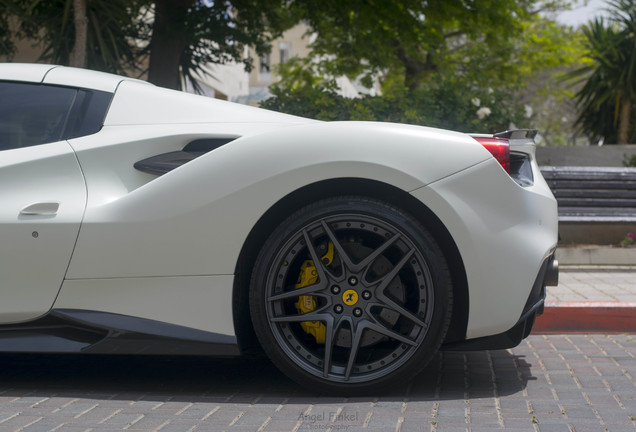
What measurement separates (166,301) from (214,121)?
843 millimetres

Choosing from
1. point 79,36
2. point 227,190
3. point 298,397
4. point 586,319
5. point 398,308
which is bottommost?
point 586,319

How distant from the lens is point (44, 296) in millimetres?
3699

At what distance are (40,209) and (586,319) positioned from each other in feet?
11.6

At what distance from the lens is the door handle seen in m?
3.70

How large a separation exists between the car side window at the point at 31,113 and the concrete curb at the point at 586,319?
3.26 metres

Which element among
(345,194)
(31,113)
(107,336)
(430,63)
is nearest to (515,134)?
(345,194)

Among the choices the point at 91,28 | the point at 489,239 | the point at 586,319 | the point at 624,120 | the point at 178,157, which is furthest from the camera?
the point at 624,120

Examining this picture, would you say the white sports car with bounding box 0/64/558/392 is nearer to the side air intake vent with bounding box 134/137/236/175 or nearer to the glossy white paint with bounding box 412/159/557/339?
the glossy white paint with bounding box 412/159/557/339

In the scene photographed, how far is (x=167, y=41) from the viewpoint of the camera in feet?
47.0

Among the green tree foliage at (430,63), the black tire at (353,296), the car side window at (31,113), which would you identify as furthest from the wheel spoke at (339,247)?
the green tree foliage at (430,63)

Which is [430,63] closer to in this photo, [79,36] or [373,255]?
[79,36]

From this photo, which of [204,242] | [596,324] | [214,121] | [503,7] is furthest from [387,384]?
[503,7]

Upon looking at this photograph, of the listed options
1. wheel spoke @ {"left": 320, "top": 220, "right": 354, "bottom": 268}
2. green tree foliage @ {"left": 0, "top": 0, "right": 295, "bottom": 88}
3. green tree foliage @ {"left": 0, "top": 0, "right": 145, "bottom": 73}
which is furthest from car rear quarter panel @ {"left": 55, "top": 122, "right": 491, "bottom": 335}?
green tree foliage @ {"left": 0, "top": 0, "right": 295, "bottom": 88}

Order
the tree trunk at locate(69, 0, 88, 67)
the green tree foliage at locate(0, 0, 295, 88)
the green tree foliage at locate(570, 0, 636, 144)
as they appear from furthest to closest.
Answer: the green tree foliage at locate(570, 0, 636, 144) → the green tree foliage at locate(0, 0, 295, 88) → the tree trunk at locate(69, 0, 88, 67)
